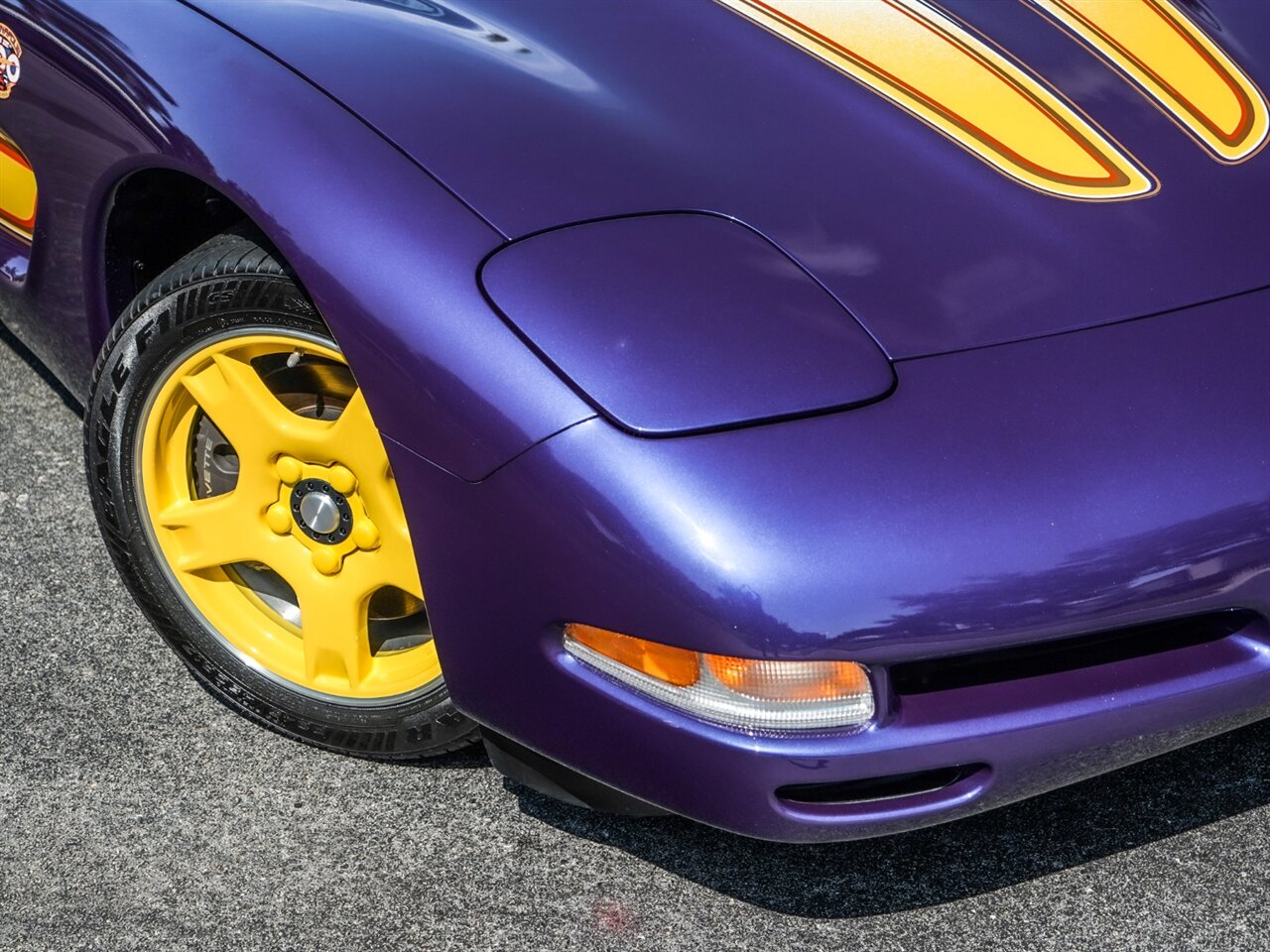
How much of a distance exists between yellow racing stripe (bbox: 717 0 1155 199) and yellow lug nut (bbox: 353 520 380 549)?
2.95 ft

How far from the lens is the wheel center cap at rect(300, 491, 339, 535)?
2.13 metres

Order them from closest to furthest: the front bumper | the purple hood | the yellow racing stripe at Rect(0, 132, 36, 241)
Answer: the front bumper → the purple hood → the yellow racing stripe at Rect(0, 132, 36, 241)

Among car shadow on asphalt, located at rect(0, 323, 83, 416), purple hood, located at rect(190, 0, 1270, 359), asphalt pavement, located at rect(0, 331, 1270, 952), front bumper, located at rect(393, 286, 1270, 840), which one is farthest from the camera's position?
car shadow on asphalt, located at rect(0, 323, 83, 416)

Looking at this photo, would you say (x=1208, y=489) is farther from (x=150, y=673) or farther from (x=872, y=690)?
(x=150, y=673)

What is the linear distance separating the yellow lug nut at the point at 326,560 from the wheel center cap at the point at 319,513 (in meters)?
0.03

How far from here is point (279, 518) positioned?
220 cm

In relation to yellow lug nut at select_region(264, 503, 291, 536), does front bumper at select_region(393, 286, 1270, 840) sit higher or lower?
higher

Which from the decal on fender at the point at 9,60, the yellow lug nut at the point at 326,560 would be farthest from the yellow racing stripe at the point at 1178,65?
the decal on fender at the point at 9,60

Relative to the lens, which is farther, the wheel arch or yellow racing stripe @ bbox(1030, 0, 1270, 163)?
the wheel arch

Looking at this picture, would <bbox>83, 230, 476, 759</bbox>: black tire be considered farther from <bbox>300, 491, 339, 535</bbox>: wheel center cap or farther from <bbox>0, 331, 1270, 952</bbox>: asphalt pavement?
<bbox>300, 491, 339, 535</bbox>: wheel center cap

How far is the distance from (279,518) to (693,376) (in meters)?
0.74

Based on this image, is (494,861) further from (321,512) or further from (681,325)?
(681,325)

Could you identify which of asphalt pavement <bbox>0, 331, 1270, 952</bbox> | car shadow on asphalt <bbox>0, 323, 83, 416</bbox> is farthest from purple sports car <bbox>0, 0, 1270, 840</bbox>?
car shadow on asphalt <bbox>0, 323, 83, 416</bbox>

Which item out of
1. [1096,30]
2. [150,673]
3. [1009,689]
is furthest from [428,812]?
[1096,30]
